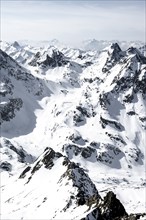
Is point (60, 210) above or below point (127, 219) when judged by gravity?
below

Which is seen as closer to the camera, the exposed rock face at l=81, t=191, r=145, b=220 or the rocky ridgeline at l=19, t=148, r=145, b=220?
the exposed rock face at l=81, t=191, r=145, b=220

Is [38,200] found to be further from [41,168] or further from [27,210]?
[41,168]

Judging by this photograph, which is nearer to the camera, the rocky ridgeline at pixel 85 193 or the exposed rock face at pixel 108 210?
the exposed rock face at pixel 108 210

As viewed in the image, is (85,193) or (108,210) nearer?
(108,210)

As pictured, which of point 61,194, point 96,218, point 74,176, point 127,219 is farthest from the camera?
point 74,176

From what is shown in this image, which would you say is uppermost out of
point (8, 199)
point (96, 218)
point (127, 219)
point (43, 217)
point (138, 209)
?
point (127, 219)

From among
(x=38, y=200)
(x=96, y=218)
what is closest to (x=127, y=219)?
(x=96, y=218)

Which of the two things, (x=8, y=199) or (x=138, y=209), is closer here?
(x=8, y=199)

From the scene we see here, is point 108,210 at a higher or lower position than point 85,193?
higher

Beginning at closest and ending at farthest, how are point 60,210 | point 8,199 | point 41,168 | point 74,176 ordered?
1. point 60,210
2. point 74,176
3. point 8,199
4. point 41,168

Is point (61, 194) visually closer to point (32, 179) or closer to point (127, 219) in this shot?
point (32, 179)
